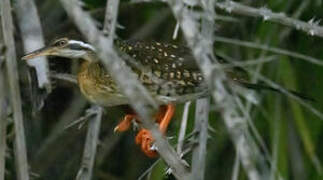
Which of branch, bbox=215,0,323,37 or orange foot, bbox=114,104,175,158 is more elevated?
branch, bbox=215,0,323,37

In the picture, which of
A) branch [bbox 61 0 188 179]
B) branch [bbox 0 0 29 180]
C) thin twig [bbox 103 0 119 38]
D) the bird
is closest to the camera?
branch [bbox 61 0 188 179]

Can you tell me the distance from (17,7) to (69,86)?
1.19 m

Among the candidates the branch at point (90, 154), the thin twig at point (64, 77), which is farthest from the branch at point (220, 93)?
the thin twig at point (64, 77)

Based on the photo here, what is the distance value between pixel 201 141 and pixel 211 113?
158 cm

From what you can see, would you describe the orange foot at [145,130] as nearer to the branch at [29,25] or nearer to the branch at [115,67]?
the branch at [29,25]

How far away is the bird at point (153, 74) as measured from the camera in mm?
3786

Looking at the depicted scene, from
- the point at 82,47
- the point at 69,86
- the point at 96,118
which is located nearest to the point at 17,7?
the point at 82,47

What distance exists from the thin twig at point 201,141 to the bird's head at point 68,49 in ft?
2.24

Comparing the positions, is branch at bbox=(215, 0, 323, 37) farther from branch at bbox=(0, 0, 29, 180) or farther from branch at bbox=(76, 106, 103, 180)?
branch at bbox=(0, 0, 29, 180)

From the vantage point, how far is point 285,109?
15.8 ft

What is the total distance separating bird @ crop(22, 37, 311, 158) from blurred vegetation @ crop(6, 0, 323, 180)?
0.41 ft

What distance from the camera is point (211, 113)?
15.6 ft

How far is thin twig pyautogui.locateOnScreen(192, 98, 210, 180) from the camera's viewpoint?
3.03 metres

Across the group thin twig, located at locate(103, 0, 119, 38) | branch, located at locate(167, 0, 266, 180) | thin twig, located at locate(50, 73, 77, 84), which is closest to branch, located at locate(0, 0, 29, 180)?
thin twig, located at locate(50, 73, 77, 84)
